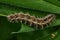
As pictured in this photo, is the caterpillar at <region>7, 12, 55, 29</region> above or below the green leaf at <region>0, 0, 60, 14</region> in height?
below

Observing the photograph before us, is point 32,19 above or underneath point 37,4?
underneath

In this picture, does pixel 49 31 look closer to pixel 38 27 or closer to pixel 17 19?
pixel 38 27

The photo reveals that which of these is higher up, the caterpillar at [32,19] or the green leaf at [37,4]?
the green leaf at [37,4]

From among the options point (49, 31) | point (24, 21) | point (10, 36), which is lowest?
point (10, 36)

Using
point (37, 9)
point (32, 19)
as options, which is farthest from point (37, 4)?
point (32, 19)

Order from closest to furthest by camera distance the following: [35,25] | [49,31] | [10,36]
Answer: [35,25] → [49,31] → [10,36]

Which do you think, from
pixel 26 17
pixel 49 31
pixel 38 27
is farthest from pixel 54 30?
pixel 26 17

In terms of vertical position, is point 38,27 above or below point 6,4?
below

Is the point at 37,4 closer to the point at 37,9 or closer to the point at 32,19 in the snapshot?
the point at 37,9
